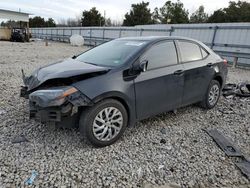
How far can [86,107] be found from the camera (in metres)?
3.09

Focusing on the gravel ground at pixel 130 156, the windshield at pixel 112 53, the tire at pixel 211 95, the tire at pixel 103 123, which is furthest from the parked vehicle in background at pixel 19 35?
the tire at pixel 103 123

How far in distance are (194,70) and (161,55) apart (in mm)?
825

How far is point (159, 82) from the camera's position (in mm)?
3713

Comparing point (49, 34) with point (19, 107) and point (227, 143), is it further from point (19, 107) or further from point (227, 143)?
point (227, 143)

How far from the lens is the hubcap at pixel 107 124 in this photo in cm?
319

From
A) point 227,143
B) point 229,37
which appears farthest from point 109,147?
point 229,37

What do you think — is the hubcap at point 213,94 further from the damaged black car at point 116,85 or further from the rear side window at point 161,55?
the rear side window at point 161,55

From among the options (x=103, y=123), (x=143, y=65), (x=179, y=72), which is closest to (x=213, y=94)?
(x=179, y=72)

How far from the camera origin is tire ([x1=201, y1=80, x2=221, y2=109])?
481 cm

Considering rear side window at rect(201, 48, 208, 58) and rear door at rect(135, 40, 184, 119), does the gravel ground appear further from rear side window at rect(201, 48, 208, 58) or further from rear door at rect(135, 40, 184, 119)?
rear side window at rect(201, 48, 208, 58)

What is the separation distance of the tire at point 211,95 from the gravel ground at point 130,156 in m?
0.52

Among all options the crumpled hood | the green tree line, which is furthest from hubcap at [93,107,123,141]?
the green tree line

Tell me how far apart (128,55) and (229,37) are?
10.3 metres

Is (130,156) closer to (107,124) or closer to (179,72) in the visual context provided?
(107,124)
